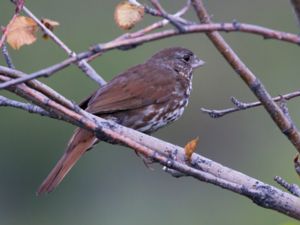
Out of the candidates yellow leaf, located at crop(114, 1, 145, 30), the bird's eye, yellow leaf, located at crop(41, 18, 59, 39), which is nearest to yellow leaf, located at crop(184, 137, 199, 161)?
yellow leaf, located at crop(114, 1, 145, 30)

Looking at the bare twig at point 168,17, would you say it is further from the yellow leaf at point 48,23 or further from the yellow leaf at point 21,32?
the yellow leaf at point 48,23

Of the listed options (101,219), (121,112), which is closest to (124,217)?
(101,219)

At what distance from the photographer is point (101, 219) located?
1166 cm

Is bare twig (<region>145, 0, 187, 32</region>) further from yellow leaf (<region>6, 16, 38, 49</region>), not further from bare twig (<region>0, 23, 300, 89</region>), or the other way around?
yellow leaf (<region>6, 16, 38, 49</region>)

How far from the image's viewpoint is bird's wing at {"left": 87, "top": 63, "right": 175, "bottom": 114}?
5.37 m

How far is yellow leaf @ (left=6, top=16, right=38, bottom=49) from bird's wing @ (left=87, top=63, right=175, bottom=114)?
1.66m

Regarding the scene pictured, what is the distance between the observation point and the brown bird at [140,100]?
5039 mm

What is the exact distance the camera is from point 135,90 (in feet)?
18.7

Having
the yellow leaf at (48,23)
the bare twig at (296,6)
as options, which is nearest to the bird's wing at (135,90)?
the yellow leaf at (48,23)

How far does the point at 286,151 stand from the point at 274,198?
897 cm

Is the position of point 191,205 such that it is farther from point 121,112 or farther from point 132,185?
point 121,112

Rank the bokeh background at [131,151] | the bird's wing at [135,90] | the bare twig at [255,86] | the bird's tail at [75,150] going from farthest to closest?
the bokeh background at [131,151] → the bird's wing at [135,90] → the bird's tail at [75,150] → the bare twig at [255,86]

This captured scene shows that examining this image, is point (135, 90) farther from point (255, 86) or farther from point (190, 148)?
point (255, 86)

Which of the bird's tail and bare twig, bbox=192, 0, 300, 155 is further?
the bird's tail
